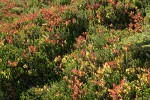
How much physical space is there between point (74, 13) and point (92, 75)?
4969mm

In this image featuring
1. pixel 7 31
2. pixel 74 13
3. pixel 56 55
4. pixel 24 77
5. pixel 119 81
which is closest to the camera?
pixel 119 81

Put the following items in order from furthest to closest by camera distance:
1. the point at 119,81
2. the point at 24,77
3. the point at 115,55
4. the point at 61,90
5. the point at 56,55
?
1. the point at 56,55
2. the point at 24,77
3. the point at 115,55
4. the point at 61,90
5. the point at 119,81

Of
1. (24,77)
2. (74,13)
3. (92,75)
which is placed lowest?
(24,77)

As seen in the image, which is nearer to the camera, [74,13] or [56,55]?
[56,55]

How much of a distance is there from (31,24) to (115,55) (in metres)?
5.13

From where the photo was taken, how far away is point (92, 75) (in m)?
7.46

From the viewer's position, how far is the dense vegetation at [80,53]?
268 inches

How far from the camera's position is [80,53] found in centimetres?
874

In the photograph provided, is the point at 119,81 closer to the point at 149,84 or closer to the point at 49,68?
the point at 149,84

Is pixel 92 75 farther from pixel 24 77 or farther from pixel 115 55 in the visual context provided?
pixel 24 77

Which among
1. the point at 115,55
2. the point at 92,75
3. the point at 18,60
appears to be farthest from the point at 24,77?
the point at 115,55

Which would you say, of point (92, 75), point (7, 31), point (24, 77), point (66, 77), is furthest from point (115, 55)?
point (7, 31)

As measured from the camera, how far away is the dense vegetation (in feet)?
22.3

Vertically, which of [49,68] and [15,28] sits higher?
[15,28]
